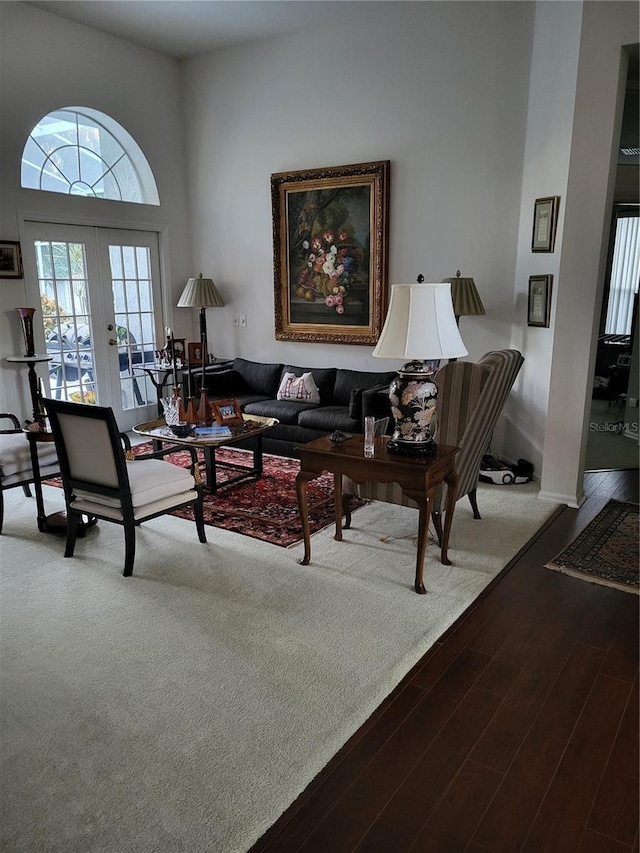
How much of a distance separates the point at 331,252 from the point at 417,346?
10.7 ft

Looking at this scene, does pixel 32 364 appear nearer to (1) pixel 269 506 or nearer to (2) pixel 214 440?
(2) pixel 214 440

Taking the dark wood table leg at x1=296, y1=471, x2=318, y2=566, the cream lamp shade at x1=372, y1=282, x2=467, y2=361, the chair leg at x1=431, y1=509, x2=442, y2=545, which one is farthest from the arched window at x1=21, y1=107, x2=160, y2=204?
the chair leg at x1=431, y1=509, x2=442, y2=545

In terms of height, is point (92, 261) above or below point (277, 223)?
below

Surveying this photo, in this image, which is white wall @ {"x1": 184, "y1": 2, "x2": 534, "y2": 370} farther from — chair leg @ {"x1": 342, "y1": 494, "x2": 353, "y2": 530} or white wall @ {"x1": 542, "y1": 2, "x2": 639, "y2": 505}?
chair leg @ {"x1": 342, "y1": 494, "x2": 353, "y2": 530}

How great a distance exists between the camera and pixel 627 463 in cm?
541

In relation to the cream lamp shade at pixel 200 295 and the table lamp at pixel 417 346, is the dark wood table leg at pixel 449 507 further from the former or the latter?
the cream lamp shade at pixel 200 295

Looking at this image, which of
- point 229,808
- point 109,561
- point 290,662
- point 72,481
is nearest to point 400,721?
point 290,662

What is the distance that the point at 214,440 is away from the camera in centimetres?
405

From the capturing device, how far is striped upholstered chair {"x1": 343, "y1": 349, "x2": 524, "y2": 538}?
3.41 metres

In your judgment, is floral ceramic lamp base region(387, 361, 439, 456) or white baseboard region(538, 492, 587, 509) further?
white baseboard region(538, 492, 587, 509)

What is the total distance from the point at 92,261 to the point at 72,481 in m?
3.29

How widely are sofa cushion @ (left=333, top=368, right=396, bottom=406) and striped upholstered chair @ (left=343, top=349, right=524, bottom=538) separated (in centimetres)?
190

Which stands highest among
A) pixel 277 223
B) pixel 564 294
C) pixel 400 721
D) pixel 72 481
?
pixel 277 223

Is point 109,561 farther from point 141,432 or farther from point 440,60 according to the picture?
point 440,60
